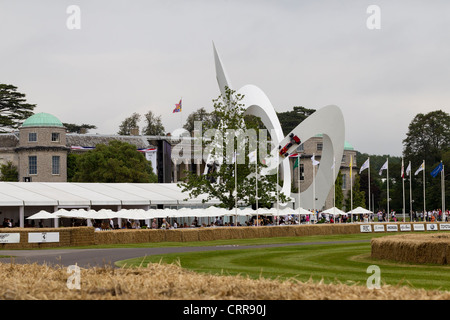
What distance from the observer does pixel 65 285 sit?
9867 mm

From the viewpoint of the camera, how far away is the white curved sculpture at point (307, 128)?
82812 millimetres

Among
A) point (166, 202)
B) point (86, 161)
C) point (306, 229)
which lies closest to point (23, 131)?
point (86, 161)

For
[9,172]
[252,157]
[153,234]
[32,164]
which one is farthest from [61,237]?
[9,172]

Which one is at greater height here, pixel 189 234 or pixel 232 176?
pixel 232 176

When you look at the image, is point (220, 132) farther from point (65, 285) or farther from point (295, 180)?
point (65, 285)

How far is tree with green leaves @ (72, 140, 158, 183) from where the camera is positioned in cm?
9981

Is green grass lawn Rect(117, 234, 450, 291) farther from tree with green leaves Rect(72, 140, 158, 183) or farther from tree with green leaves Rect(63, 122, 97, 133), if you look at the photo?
tree with green leaves Rect(63, 122, 97, 133)

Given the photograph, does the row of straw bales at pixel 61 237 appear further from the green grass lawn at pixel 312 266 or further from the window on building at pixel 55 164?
the window on building at pixel 55 164

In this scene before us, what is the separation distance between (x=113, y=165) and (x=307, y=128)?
3119 centimetres

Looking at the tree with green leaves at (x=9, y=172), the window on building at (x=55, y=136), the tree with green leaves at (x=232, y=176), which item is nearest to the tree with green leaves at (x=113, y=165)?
the window on building at (x=55, y=136)

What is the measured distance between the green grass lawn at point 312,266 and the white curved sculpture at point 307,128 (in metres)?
47.3

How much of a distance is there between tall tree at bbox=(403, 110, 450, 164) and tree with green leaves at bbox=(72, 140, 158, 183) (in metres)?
49.8

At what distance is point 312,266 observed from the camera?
2569 cm

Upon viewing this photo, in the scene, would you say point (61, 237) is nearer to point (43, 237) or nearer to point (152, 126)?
point (43, 237)
